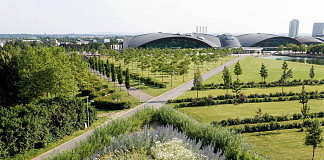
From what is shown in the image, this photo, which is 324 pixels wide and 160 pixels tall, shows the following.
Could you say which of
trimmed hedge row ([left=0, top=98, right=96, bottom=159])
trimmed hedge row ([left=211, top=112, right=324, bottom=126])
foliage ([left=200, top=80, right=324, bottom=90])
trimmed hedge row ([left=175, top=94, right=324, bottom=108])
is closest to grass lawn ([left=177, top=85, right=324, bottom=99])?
foliage ([left=200, top=80, right=324, bottom=90])

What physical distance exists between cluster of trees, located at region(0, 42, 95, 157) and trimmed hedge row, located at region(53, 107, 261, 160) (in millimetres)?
8574

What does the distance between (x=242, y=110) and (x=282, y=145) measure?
967cm

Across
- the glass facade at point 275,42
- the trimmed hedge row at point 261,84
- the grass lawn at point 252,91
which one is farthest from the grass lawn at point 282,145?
the glass facade at point 275,42

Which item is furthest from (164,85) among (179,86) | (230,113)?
(230,113)

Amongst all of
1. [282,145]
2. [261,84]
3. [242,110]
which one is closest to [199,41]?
[261,84]

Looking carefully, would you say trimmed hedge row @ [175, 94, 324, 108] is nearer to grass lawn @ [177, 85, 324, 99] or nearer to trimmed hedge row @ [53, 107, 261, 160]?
grass lawn @ [177, 85, 324, 99]

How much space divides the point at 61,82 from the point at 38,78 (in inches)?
94.8

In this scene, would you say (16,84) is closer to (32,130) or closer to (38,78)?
(38,78)

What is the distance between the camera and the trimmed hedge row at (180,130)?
39.7ft

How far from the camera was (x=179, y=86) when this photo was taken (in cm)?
4416

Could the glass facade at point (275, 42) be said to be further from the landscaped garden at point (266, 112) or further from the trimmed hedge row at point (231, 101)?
the trimmed hedge row at point (231, 101)

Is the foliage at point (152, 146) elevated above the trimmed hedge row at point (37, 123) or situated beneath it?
elevated above

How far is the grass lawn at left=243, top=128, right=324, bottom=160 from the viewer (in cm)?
1880

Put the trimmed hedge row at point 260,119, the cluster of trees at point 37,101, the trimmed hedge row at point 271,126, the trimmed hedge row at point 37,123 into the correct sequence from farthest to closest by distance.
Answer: the trimmed hedge row at point 260,119 < the trimmed hedge row at point 271,126 < the cluster of trees at point 37,101 < the trimmed hedge row at point 37,123
